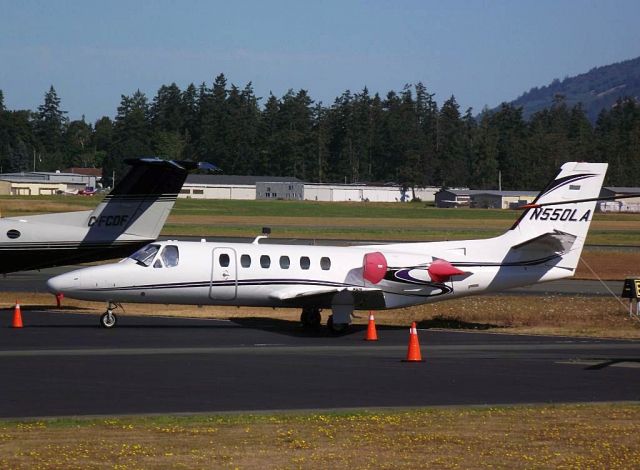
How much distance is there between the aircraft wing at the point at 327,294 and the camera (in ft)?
89.1

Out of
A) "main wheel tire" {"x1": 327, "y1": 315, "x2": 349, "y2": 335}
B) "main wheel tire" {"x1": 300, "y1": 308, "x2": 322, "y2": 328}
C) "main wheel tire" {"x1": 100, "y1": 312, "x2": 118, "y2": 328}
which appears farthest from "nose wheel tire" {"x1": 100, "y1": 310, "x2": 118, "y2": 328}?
"main wheel tire" {"x1": 327, "y1": 315, "x2": 349, "y2": 335}

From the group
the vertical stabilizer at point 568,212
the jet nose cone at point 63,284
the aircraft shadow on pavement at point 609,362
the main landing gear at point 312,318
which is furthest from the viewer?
the vertical stabilizer at point 568,212

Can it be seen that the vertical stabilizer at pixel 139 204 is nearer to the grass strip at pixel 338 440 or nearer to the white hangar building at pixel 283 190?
the grass strip at pixel 338 440

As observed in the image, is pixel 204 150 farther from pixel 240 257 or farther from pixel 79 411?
pixel 79 411

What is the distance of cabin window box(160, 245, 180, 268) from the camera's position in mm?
27312

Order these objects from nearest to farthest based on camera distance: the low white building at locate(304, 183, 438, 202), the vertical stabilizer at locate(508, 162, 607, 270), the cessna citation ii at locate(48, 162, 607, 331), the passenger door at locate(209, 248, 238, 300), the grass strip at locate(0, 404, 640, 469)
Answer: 1. the grass strip at locate(0, 404, 640, 469)
2. the cessna citation ii at locate(48, 162, 607, 331)
3. the passenger door at locate(209, 248, 238, 300)
4. the vertical stabilizer at locate(508, 162, 607, 270)
5. the low white building at locate(304, 183, 438, 202)

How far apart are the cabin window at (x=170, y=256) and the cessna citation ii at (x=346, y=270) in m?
0.03

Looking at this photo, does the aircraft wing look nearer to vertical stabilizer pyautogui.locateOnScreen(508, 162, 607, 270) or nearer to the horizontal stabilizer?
the horizontal stabilizer

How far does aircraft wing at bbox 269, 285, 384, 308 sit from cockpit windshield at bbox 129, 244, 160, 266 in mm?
3158

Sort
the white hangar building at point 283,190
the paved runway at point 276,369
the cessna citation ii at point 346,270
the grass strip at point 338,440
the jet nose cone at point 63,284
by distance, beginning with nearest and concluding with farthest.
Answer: the grass strip at point 338,440
the paved runway at point 276,369
the jet nose cone at point 63,284
the cessna citation ii at point 346,270
the white hangar building at point 283,190

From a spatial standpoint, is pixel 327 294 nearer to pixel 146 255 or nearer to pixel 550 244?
pixel 146 255

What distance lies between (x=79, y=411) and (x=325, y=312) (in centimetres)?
1794

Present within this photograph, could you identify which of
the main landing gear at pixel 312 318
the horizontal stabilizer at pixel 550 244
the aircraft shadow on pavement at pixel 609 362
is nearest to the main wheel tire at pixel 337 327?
the main landing gear at pixel 312 318

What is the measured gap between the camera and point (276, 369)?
20.5m
